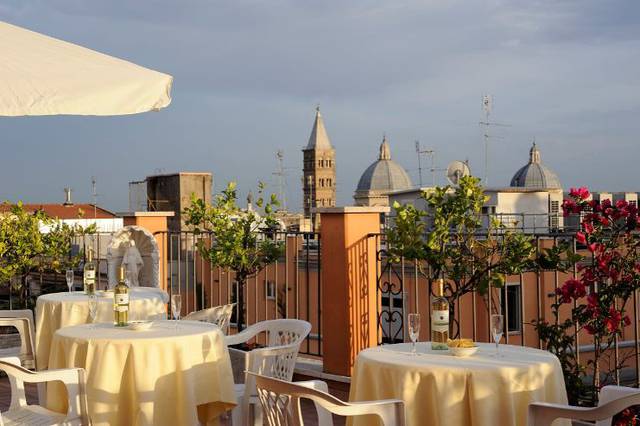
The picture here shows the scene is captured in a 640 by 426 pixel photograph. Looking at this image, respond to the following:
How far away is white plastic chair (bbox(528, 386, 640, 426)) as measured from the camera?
11.1 ft

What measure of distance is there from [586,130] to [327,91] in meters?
7.12

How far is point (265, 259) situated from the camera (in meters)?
9.20

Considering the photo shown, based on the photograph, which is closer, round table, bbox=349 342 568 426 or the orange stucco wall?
round table, bbox=349 342 568 426

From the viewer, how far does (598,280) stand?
5586mm

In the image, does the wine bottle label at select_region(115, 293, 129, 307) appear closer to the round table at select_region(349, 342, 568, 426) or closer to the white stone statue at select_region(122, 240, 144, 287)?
the round table at select_region(349, 342, 568, 426)

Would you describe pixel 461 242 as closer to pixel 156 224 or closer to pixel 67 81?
pixel 67 81

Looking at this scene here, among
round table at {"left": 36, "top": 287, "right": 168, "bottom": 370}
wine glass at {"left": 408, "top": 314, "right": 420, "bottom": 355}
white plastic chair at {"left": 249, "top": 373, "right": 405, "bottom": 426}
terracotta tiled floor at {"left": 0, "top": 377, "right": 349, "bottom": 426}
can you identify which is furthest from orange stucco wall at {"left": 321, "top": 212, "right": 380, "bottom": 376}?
white plastic chair at {"left": 249, "top": 373, "right": 405, "bottom": 426}

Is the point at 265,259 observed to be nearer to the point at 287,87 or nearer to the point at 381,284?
the point at 381,284

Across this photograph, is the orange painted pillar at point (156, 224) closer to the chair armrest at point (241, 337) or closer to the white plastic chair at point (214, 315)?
the white plastic chair at point (214, 315)

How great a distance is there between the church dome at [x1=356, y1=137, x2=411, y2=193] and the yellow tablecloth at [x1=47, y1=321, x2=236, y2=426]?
376 feet

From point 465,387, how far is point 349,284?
4.00m

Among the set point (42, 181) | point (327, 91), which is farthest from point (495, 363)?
point (327, 91)

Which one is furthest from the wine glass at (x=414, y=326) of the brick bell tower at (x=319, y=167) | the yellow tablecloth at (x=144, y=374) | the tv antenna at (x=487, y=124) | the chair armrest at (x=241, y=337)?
the brick bell tower at (x=319, y=167)

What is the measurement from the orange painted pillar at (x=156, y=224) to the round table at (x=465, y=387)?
701 centimetres
